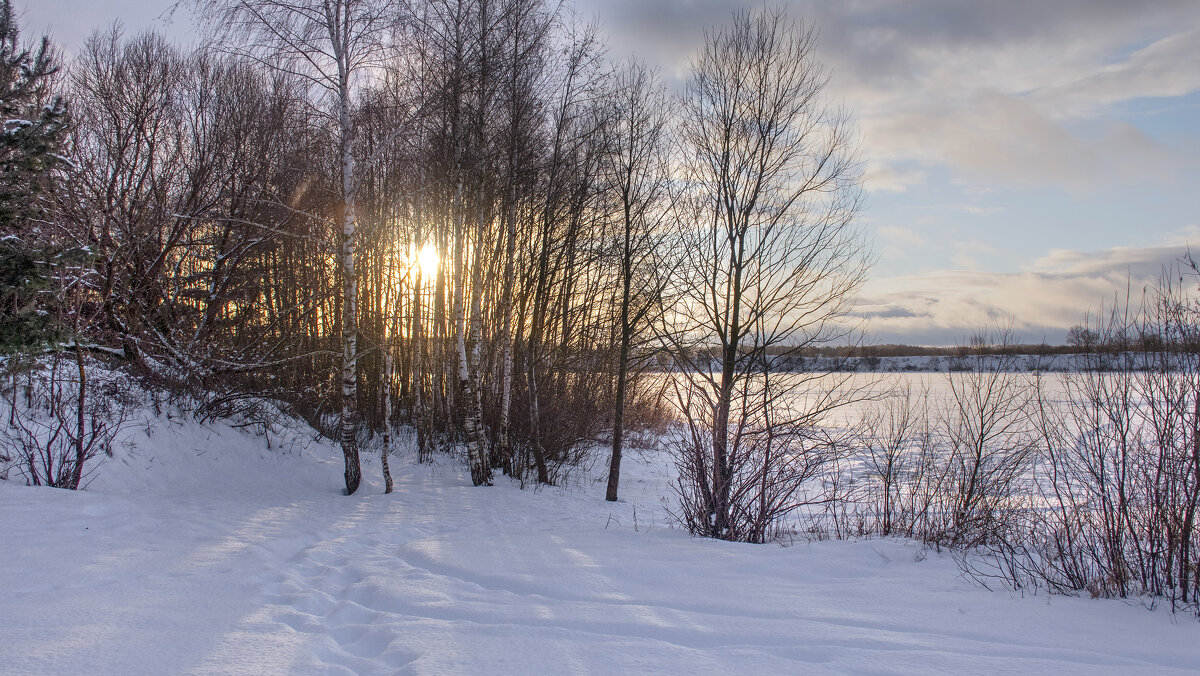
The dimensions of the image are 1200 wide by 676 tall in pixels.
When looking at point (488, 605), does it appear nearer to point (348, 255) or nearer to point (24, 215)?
point (348, 255)

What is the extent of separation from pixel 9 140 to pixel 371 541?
6.43 metres

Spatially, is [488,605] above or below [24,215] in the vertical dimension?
below

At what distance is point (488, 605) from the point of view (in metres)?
4.53

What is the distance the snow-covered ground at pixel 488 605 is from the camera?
3.51 metres

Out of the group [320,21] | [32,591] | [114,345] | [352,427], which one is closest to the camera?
[32,591]

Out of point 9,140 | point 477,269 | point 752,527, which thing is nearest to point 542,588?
point 752,527

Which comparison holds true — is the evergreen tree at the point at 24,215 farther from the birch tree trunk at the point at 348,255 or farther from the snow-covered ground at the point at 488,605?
the birch tree trunk at the point at 348,255

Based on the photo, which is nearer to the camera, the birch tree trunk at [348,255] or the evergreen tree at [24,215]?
the evergreen tree at [24,215]

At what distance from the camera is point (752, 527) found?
757 cm

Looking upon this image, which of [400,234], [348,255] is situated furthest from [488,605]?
[400,234]

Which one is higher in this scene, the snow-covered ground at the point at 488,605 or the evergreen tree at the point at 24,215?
the evergreen tree at the point at 24,215

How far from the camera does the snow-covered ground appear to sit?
351 cm

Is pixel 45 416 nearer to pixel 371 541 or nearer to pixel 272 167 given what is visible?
pixel 371 541

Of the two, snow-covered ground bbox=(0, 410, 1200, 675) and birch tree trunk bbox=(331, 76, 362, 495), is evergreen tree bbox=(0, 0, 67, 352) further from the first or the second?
birch tree trunk bbox=(331, 76, 362, 495)
